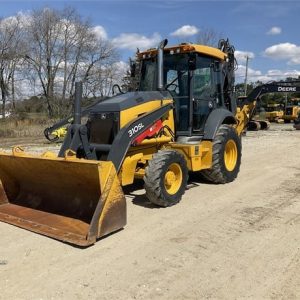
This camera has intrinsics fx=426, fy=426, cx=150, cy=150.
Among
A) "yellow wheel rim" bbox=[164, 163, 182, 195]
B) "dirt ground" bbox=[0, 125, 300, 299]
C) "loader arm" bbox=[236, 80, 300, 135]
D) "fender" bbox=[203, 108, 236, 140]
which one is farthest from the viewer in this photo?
"loader arm" bbox=[236, 80, 300, 135]

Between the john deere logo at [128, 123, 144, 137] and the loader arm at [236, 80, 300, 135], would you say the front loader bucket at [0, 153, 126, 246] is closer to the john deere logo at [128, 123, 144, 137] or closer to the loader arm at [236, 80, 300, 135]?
the john deere logo at [128, 123, 144, 137]

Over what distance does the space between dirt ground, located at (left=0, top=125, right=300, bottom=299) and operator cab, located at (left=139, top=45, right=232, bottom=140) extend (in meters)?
1.56

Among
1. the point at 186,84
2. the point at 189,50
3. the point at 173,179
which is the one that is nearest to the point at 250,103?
the point at 186,84

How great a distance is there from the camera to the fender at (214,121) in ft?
24.9

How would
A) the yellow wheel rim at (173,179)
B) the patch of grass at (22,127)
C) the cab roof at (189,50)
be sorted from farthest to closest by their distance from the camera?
1. the patch of grass at (22,127)
2. the cab roof at (189,50)
3. the yellow wheel rim at (173,179)

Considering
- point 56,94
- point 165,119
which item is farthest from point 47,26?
point 165,119

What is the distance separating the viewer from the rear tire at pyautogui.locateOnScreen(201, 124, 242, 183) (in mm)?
7637

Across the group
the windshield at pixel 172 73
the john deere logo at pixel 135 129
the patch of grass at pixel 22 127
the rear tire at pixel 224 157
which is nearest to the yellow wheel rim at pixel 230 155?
the rear tire at pixel 224 157

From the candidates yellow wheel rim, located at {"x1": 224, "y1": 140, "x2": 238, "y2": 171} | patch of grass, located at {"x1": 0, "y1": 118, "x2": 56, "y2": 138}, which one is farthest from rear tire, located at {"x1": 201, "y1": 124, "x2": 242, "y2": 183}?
patch of grass, located at {"x1": 0, "y1": 118, "x2": 56, "y2": 138}

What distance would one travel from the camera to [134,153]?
654 cm

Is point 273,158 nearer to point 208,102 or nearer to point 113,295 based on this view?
point 208,102

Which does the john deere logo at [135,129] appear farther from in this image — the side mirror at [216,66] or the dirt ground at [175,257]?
the side mirror at [216,66]

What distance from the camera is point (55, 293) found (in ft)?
12.0

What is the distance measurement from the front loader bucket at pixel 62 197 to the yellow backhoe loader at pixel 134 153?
0.01 metres
